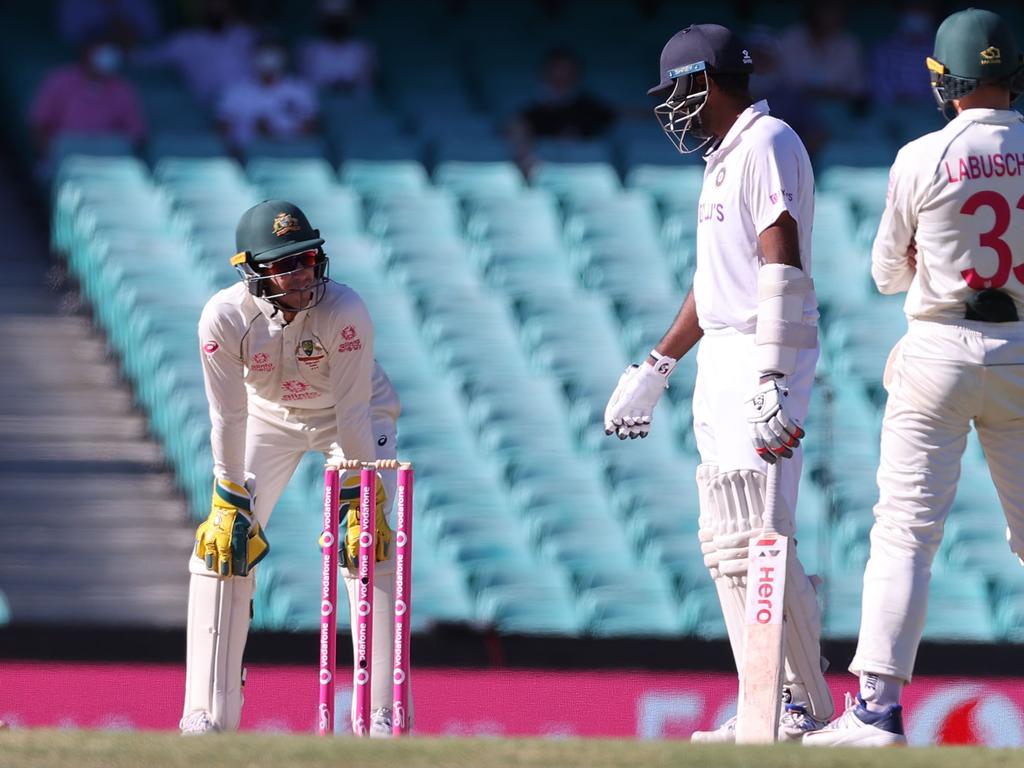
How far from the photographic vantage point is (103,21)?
447 inches

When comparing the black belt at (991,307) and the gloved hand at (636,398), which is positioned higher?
the black belt at (991,307)

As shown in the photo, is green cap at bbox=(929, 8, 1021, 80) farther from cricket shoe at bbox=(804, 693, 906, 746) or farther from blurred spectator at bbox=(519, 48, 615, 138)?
blurred spectator at bbox=(519, 48, 615, 138)

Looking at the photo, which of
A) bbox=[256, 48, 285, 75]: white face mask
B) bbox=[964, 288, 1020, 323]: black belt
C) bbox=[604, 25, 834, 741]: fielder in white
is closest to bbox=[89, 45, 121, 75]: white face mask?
bbox=[256, 48, 285, 75]: white face mask

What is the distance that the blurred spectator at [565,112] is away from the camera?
429 inches

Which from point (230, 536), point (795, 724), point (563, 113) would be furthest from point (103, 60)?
point (795, 724)

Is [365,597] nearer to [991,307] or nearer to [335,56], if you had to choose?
[991,307]

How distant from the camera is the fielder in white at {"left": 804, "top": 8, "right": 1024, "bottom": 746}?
446 centimetres

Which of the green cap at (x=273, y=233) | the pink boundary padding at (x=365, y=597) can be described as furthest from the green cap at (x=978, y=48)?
the pink boundary padding at (x=365, y=597)

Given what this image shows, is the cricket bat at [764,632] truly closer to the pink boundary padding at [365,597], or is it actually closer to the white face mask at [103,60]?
the pink boundary padding at [365,597]

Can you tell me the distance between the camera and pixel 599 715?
687 cm

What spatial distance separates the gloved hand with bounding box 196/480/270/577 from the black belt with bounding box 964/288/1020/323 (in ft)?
7.01

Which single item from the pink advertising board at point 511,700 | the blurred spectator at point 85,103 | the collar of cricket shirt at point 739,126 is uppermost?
the blurred spectator at point 85,103

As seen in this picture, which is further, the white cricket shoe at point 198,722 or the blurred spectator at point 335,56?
the blurred spectator at point 335,56

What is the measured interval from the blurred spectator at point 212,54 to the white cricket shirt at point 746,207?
6.72 meters
